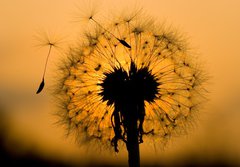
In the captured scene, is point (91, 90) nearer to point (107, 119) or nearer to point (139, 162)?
point (107, 119)

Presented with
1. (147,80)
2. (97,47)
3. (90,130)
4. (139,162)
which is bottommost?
(139,162)

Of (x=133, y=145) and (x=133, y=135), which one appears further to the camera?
(x=133, y=135)

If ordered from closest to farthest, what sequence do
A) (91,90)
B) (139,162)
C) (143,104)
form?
(139,162)
(143,104)
(91,90)

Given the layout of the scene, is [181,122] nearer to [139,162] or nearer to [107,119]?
[107,119]

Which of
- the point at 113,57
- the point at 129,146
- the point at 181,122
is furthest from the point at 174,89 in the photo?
the point at 129,146

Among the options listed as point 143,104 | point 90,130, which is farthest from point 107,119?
point 143,104

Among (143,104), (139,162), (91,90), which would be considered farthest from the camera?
(91,90)

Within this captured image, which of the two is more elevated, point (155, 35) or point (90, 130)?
point (155, 35)

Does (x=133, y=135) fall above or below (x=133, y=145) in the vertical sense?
above

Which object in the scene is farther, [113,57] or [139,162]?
[113,57]
